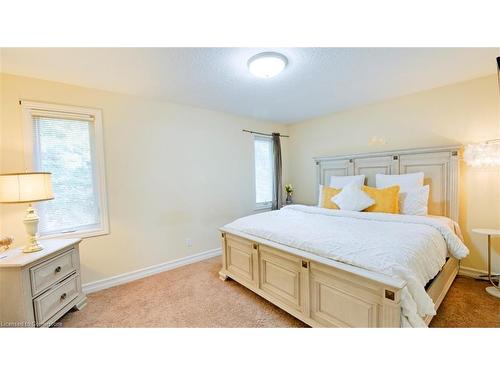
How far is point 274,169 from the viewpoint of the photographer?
12.6 ft

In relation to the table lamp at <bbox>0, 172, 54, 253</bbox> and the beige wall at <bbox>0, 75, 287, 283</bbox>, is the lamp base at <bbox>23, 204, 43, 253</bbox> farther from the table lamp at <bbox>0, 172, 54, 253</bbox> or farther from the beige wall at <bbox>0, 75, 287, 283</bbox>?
the beige wall at <bbox>0, 75, 287, 283</bbox>

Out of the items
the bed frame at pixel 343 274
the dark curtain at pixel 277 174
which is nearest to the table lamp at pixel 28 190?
the bed frame at pixel 343 274

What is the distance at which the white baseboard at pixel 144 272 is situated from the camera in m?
2.17

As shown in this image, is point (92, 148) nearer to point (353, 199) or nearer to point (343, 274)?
point (343, 274)

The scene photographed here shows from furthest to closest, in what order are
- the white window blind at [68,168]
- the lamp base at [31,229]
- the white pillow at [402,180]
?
the white pillow at [402,180] < the white window blind at [68,168] < the lamp base at [31,229]

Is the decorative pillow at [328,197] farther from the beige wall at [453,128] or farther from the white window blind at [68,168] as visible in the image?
the white window blind at [68,168]

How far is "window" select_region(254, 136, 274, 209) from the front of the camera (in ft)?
12.4

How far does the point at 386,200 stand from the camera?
7.76ft

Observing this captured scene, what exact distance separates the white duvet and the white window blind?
63.4 inches

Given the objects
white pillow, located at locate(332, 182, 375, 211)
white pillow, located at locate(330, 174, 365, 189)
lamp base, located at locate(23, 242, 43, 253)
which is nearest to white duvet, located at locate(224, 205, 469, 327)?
white pillow, located at locate(332, 182, 375, 211)

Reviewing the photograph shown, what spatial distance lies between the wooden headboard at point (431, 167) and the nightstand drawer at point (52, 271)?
3.61 metres

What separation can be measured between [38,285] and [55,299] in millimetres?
217
